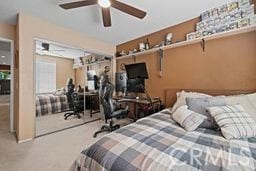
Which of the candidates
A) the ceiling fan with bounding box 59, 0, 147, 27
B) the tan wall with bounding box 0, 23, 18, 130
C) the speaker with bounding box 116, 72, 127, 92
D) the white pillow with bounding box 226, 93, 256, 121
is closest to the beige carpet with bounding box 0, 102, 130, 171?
the tan wall with bounding box 0, 23, 18, 130

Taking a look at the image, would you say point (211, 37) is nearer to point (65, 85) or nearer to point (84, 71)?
point (84, 71)

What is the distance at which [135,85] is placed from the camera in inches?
162

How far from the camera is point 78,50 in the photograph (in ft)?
12.5

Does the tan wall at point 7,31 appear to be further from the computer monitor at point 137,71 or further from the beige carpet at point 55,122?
the computer monitor at point 137,71

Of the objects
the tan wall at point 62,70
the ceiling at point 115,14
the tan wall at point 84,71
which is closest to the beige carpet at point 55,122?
the tan wall at point 62,70

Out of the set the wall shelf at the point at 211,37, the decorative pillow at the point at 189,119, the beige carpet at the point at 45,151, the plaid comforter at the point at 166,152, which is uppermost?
the wall shelf at the point at 211,37

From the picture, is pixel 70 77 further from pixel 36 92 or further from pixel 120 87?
pixel 120 87

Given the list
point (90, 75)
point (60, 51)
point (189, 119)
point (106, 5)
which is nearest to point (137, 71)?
point (90, 75)

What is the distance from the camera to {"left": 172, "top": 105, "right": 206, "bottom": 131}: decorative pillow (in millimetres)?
1723

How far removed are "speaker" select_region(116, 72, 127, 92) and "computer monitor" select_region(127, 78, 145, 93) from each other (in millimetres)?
219

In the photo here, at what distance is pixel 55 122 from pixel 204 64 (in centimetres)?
354

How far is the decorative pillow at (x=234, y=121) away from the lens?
1.49 metres

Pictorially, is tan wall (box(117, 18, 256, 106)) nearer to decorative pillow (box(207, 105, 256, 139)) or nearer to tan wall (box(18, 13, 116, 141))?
decorative pillow (box(207, 105, 256, 139))

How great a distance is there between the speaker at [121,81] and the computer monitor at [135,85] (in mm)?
219
